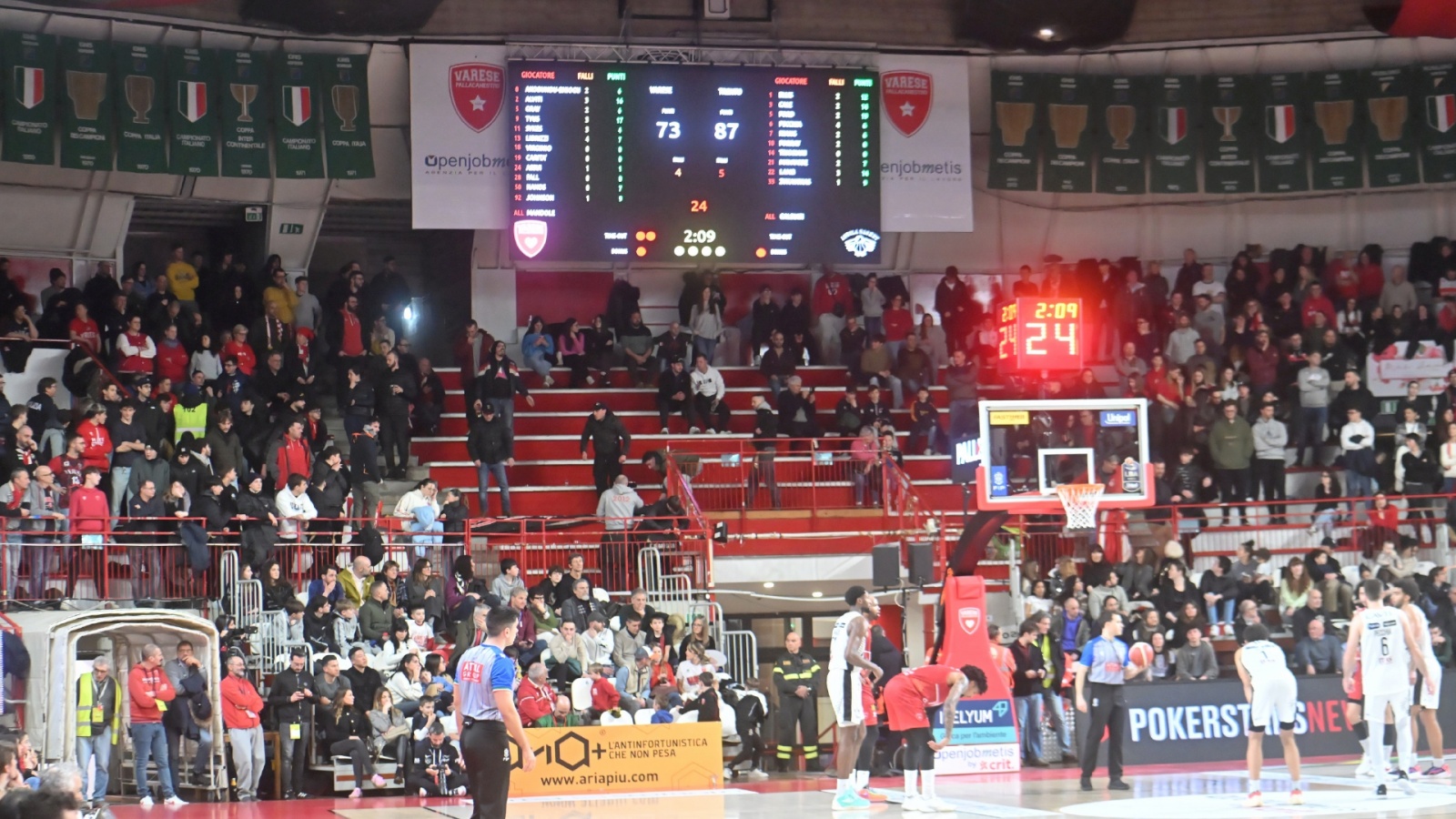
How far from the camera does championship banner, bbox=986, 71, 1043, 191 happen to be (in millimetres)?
28906

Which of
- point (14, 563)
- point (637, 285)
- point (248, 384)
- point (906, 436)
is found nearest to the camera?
point (14, 563)

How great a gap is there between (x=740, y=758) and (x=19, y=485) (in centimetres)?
870

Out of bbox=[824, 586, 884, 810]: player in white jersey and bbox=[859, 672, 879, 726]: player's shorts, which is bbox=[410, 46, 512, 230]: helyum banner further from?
bbox=[824, 586, 884, 810]: player in white jersey

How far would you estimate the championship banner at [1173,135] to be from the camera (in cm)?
2909

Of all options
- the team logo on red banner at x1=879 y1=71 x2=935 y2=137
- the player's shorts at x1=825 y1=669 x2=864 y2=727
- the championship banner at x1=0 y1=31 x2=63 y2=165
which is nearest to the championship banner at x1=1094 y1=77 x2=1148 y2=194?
the team logo on red banner at x1=879 y1=71 x2=935 y2=137

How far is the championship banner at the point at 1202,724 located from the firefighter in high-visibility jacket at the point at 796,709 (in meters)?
3.18

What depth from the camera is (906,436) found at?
27781mm

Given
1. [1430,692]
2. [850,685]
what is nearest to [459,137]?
[850,685]

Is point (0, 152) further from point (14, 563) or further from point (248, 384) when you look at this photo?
point (14, 563)

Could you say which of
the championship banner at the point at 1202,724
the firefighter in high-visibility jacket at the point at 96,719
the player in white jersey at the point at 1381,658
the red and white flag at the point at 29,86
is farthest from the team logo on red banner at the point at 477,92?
the player in white jersey at the point at 1381,658

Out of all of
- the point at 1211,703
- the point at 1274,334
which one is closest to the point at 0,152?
the point at 1211,703

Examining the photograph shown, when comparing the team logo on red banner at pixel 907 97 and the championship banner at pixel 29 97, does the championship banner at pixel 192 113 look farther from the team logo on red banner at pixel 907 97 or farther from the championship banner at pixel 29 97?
the team logo on red banner at pixel 907 97

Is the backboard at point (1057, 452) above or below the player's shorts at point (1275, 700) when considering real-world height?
above

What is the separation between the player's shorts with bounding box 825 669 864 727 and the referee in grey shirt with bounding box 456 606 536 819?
4941 mm
